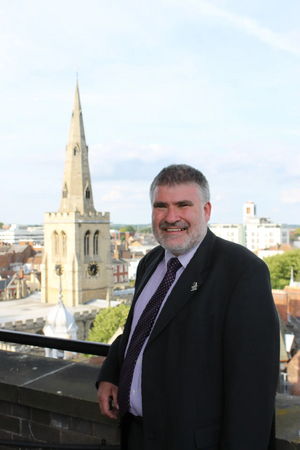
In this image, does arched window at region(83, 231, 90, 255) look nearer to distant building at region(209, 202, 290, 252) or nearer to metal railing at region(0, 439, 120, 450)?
distant building at region(209, 202, 290, 252)

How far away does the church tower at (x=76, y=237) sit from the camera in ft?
197

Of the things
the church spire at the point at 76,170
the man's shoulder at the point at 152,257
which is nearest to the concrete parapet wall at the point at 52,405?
the man's shoulder at the point at 152,257

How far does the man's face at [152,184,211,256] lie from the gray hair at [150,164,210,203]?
0.02 meters

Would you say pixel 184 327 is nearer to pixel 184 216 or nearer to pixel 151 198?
pixel 184 216

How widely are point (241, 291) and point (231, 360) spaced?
248 mm

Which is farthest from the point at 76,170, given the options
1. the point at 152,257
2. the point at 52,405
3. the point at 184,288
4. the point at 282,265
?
the point at 184,288

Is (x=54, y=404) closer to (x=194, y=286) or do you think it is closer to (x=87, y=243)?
(x=194, y=286)

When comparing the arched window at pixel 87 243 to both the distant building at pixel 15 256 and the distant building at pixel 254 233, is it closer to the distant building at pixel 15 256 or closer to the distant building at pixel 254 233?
the distant building at pixel 15 256

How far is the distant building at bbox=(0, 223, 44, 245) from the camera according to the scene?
463 feet

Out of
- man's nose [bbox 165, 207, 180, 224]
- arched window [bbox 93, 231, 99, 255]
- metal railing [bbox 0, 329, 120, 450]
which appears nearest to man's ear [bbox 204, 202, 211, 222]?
man's nose [bbox 165, 207, 180, 224]

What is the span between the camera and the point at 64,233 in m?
60.9

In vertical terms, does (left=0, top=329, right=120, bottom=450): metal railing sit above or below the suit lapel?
below

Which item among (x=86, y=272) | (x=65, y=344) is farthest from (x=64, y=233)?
(x=65, y=344)

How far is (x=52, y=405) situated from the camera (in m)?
2.79
